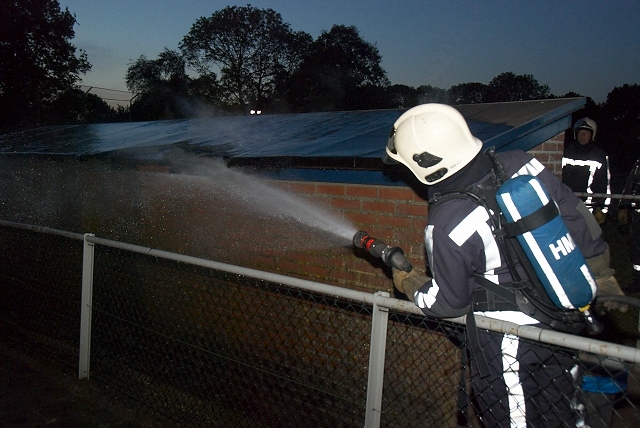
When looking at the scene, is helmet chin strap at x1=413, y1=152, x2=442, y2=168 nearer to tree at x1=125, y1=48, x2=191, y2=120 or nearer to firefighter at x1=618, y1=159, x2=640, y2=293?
firefighter at x1=618, y1=159, x2=640, y2=293

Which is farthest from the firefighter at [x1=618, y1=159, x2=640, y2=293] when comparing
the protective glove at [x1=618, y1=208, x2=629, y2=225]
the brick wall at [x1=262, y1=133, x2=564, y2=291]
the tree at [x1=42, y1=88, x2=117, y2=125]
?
the tree at [x1=42, y1=88, x2=117, y2=125]

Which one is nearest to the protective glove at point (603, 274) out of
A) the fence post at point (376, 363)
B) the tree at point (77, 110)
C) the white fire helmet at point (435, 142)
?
the white fire helmet at point (435, 142)

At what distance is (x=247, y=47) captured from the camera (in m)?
60.2

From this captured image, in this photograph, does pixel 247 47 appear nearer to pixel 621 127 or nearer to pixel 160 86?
pixel 160 86

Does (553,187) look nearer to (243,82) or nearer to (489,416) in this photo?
(489,416)

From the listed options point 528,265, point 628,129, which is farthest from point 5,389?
point 628,129

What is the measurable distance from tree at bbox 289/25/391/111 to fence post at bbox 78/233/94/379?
45.0 metres

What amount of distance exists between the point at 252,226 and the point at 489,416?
311 centimetres

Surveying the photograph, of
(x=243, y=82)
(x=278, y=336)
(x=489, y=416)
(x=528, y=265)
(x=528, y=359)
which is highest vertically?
(x=243, y=82)

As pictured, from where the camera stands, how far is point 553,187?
8.39 ft

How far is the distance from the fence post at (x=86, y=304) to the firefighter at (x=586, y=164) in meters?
5.94

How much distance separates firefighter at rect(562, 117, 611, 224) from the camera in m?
6.92

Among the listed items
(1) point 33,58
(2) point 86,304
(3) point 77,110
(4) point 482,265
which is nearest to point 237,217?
(2) point 86,304

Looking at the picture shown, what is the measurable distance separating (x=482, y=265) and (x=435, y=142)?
0.62 metres
